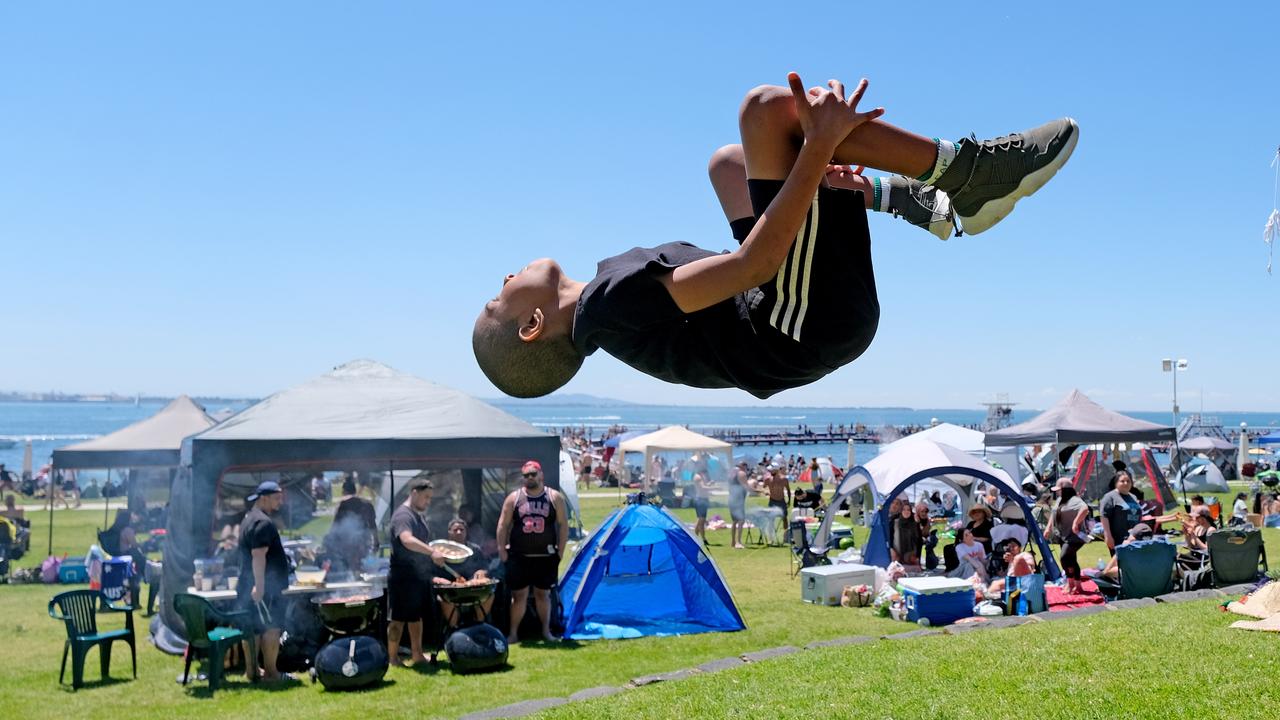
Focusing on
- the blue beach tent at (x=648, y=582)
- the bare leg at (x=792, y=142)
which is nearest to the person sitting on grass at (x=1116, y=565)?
the blue beach tent at (x=648, y=582)

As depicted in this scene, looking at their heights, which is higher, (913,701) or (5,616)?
(913,701)

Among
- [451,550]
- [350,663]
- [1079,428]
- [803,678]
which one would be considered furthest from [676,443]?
[803,678]

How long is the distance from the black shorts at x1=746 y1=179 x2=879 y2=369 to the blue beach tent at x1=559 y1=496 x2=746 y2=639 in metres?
8.69

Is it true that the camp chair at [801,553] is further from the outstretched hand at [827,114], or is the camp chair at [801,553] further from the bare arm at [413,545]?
the outstretched hand at [827,114]

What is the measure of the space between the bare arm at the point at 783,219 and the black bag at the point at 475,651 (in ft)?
24.3

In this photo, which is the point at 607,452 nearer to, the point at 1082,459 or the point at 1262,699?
the point at 1082,459

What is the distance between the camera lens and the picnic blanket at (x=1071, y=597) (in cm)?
1122

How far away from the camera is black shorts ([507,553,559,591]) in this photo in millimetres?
10023

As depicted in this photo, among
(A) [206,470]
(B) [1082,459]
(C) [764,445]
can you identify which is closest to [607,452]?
(B) [1082,459]

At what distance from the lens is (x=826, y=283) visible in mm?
2260

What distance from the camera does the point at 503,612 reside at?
1024 cm

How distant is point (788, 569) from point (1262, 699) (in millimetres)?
9581

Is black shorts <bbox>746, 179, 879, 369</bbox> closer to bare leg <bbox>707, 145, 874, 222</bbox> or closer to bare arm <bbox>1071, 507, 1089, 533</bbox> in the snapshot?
bare leg <bbox>707, 145, 874, 222</bbox>

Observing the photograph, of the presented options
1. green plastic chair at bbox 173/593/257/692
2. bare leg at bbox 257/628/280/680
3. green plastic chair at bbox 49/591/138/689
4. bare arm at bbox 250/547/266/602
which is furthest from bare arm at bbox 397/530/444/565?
green plastic chair at bbox 49/591/138/689
